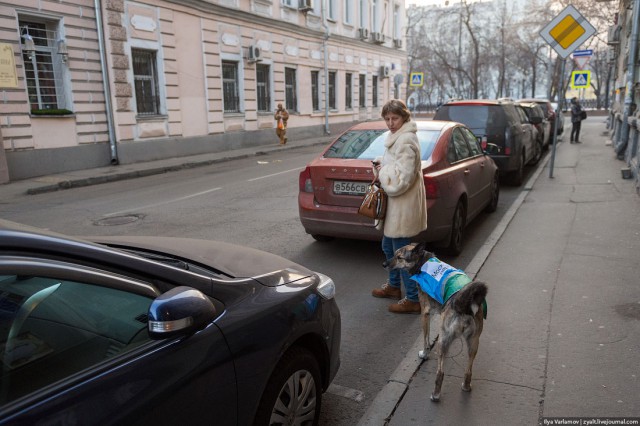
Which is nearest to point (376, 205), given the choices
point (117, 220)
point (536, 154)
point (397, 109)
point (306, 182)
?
point (397, 109)

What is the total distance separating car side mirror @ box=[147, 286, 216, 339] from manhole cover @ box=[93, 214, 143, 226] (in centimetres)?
671

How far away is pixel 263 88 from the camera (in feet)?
75.6

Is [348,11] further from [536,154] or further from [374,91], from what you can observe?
[536,154]

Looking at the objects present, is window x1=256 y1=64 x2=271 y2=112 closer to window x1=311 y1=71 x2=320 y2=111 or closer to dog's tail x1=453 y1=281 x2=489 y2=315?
window x1=311 y1=71 x2=320 y2=111

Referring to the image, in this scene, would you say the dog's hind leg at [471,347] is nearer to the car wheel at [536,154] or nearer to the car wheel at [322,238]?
the car wheel at [322,238]

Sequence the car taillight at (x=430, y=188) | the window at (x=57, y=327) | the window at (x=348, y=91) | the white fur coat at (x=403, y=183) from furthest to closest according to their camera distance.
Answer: the window at (x=348, y=91) → the car taillight at (x=430, y=188) → the white fur coat at (x=403, y=183) → the window at (x=57, y=327)

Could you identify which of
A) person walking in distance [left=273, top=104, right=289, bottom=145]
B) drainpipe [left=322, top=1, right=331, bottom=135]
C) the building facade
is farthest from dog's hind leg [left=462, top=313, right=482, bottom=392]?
drainpipe [left=322, top=1, right=331, bottom=135]

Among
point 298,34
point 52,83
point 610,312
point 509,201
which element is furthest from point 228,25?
point 610,312

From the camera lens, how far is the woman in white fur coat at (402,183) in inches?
168

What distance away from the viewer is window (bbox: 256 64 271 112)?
22719 mm

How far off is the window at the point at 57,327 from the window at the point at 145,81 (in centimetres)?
1622

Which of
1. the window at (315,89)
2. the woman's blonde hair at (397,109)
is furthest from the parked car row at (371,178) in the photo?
the window at (315,89)

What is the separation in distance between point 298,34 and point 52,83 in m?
13.5

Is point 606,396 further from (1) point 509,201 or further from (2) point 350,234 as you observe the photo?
(1) point 509,201
